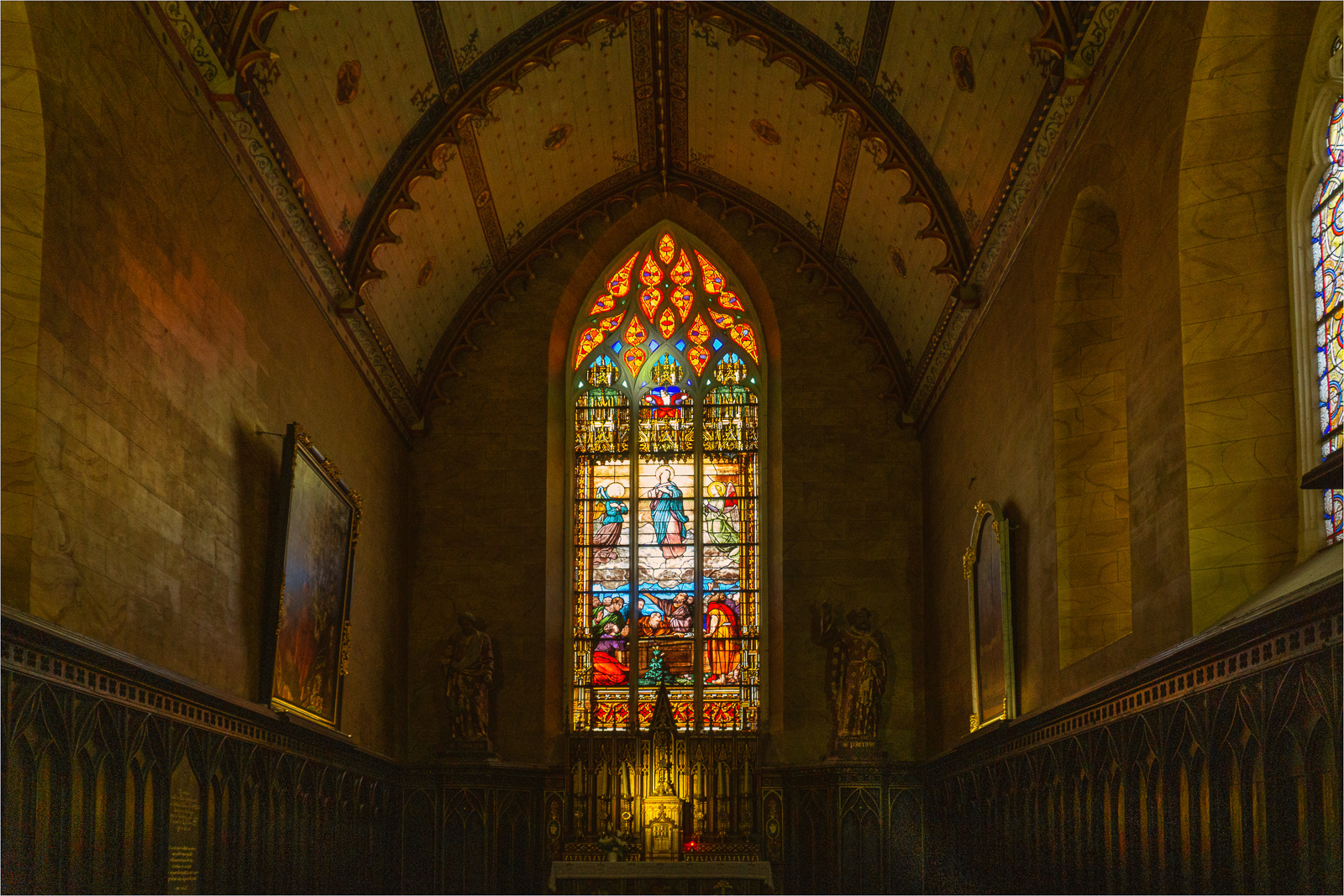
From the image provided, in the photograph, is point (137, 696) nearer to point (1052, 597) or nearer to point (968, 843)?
point (1052, 597)

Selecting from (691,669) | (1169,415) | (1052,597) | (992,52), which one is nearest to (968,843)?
(1052,597)

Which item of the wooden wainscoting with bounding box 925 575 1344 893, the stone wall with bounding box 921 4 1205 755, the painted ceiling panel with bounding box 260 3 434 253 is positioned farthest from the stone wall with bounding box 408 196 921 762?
the wooden wainscoting with bounding box 925 575 1344 893

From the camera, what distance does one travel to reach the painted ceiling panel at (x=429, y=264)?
15133 millimetres

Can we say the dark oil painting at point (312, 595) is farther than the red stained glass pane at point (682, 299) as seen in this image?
No

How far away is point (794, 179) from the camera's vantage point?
55.9 feet

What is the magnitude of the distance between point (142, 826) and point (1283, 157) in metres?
7.91

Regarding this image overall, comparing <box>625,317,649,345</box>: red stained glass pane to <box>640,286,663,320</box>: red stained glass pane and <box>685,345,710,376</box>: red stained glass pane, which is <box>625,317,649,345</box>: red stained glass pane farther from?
<box>685,345,710,376</box>: red stained glass pane

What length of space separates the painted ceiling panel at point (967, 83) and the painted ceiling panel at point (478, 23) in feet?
11.7

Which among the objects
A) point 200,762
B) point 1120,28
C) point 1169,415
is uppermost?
point 1120,28

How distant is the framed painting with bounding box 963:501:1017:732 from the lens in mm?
12047

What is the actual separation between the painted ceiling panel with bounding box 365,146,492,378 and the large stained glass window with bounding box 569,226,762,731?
1874mm

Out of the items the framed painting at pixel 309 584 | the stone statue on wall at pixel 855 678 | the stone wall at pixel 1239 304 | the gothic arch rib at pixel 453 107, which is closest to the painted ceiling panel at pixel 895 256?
the stone statue on wall at pixel 855 678

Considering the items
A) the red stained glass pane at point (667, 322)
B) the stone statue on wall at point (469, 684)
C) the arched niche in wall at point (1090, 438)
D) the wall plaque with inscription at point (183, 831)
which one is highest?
the red stained glass pane at point (667, 322)

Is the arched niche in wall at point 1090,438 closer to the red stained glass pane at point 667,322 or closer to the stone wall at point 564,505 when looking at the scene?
the stone wall at point 564,505
